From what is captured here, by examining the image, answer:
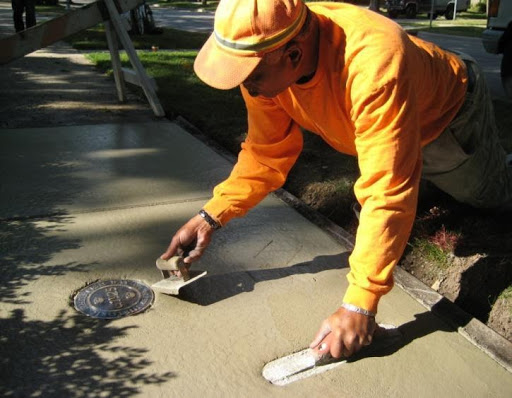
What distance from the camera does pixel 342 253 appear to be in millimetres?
2863

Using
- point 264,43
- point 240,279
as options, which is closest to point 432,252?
point 240,279

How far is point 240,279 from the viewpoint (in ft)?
Result: 8.55

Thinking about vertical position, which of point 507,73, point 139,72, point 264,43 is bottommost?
point 507,73

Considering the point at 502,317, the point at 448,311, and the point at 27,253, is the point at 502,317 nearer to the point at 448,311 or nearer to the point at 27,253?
the point at 448,311

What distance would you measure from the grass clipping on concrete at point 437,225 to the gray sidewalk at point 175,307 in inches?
12.2

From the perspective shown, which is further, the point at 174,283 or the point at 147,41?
the point at 147,41

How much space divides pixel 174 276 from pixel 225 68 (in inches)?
44.0

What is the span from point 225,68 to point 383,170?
0.60 meters

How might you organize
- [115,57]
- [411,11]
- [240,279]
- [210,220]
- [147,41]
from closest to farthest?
[210,220] → [240,279] → [115,57] → [147,41] → [411,11]

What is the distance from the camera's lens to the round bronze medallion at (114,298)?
2311mm

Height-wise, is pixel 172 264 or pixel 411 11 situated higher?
pixel 172 264

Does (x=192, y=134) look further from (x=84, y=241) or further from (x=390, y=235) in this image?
(x=390, y=235)

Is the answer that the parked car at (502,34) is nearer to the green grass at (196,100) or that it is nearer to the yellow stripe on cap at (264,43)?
the green grass at (196,100)

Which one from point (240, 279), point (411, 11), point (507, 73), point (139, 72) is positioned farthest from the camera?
point (411, 11)
